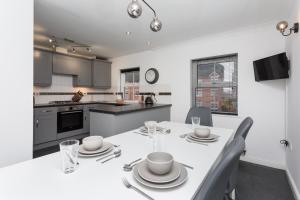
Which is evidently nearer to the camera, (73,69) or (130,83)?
(73,69)

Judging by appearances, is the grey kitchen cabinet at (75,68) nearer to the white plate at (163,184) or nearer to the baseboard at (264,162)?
the white plate at (163,184)

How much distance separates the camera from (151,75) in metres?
3.80

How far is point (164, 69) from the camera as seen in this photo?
11.8 ft

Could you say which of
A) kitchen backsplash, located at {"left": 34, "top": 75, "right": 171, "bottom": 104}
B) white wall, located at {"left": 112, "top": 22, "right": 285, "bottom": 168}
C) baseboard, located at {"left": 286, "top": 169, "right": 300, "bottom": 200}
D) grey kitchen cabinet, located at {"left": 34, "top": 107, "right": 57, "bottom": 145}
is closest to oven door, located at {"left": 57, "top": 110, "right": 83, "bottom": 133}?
grey kitchen cabinet, located at {"left": 34, "top": 107, "right": 57, "bottom": 145}

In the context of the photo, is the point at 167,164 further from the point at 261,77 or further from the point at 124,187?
the point at 261,77

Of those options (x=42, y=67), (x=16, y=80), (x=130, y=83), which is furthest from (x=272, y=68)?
(x=42, y=67)

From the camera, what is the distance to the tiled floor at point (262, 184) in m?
1.71

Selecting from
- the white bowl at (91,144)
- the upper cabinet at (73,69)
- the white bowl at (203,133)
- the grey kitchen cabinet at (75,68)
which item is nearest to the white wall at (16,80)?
the white bowl at (91,144)

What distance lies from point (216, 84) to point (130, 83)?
2427 mm

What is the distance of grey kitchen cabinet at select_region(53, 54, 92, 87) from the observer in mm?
3634

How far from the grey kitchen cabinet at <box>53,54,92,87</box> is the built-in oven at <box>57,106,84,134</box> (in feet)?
2.71

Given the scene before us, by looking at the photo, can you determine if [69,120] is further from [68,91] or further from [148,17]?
[148,17]

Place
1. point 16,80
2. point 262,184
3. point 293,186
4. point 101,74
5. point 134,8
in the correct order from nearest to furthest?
point 134,8 < point 16,80 < point 293,186 < point 262,184 < point 101,74

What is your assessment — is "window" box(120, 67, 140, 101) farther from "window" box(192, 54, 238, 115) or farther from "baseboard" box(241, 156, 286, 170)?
"baseboard" box(241, 156, 286, 170)
